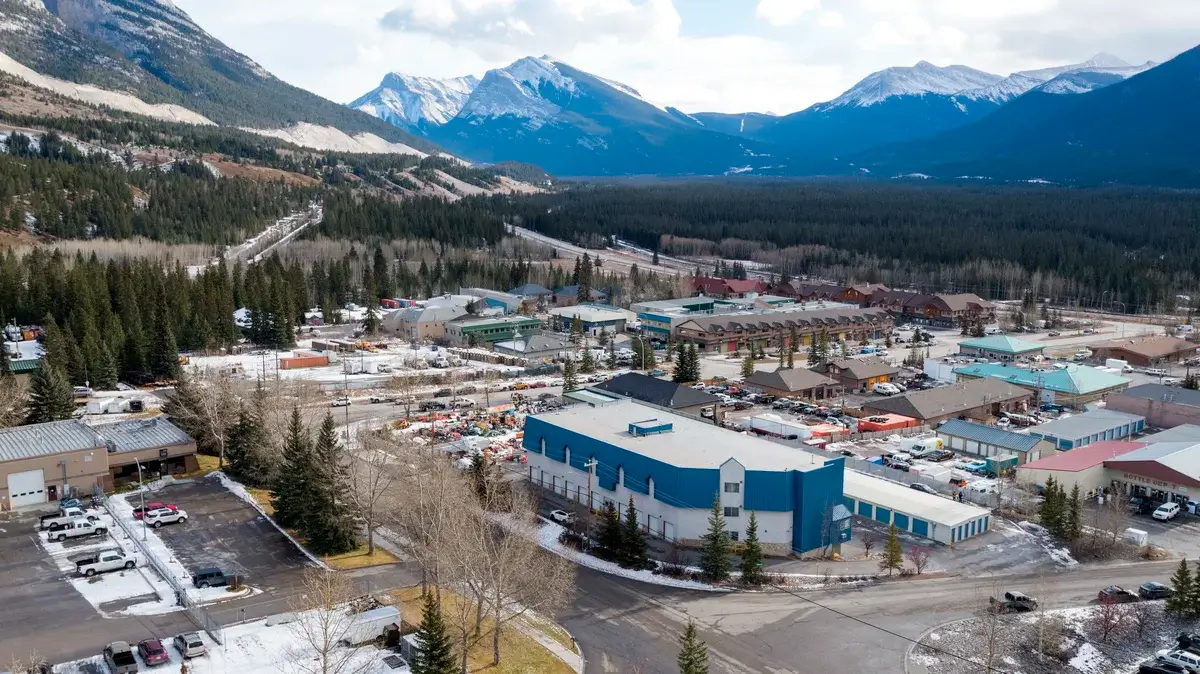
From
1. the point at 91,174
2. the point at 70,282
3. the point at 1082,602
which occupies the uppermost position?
the point at 91,174

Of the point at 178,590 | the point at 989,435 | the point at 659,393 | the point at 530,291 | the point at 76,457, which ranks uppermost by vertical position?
the point at 530,291

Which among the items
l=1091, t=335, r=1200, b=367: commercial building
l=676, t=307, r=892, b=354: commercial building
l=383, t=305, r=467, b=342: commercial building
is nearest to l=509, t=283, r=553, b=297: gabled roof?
l=383, t=305, r=467, b=342: commercial building

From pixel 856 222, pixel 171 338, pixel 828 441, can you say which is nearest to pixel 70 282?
pixel 171 338

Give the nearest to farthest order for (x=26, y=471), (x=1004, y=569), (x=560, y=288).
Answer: (x=1004, y=569), (x=26, y=471), (x=560, y=288)

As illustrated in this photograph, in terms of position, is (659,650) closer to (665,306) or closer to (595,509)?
(595,509)

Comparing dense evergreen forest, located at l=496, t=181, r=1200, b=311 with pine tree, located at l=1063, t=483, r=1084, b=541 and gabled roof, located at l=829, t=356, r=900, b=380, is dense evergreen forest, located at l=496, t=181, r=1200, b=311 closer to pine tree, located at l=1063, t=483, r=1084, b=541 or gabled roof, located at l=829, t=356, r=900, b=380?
gabled roof, located at l=829, t=356, r=900, b=380

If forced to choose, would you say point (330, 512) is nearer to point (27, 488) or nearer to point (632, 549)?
point (632, 549)

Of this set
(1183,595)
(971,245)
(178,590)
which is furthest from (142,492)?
(971,245)
